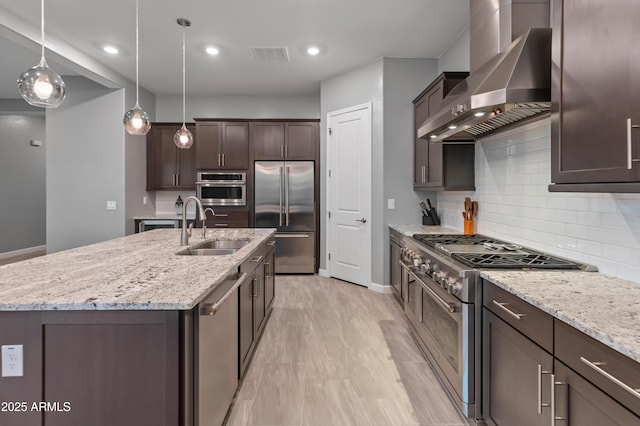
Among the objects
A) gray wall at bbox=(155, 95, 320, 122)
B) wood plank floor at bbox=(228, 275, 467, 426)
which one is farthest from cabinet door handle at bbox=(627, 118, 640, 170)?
gray wall at bbox=(155, 95, 320, 122)

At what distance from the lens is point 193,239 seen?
3.05 metres

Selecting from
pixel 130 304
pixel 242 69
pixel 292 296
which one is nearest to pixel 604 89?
pixel 130 304

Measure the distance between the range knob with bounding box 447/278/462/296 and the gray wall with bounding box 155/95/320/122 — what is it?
4.80m

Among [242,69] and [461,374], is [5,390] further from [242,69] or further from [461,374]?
[242,69]

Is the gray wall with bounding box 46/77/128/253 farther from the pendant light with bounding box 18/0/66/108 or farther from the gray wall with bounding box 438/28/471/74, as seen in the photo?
the gray wall with bounding box 438/28/471/74

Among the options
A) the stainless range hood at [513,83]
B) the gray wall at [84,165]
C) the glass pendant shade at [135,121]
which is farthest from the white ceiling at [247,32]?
the stainless range hood at [513,83]

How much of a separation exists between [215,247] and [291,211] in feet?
8.43

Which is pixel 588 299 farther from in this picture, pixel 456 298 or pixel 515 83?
pixel 515 83

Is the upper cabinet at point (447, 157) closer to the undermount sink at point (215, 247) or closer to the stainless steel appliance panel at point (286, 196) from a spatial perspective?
the undermount sink at point (215, 247)

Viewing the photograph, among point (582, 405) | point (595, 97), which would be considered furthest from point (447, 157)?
point (582, 405)

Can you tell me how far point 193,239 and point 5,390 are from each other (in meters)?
1.83

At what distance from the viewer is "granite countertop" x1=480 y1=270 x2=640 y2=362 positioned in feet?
3.26

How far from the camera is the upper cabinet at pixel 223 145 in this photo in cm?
580

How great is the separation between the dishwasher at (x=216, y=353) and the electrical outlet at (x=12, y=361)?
60cm
